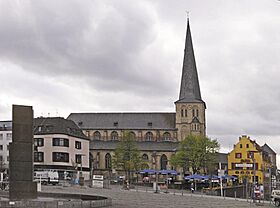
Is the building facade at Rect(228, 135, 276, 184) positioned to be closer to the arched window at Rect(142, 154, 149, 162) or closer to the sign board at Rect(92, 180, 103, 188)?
the arched window at Rect(142, 154, 149, 162)

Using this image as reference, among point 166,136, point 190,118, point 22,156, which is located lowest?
point 22,156

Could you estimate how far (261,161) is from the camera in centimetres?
12431

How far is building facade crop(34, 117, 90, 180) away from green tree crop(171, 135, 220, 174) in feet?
65.6

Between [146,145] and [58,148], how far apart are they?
143ft

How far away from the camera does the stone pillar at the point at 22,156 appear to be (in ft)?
114

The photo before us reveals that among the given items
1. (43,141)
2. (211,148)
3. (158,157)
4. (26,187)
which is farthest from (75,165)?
(26,187)

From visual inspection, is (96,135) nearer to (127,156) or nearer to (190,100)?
(190,100)

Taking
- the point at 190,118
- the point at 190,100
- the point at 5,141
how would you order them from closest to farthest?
the point at 5,141 < the point at 190,100 < the point at 190,118

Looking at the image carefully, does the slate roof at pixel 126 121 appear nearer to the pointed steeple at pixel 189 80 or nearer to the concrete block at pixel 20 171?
the pointed steeple at pixel 189 80

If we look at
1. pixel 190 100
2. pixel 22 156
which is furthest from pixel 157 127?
pixel 22 156

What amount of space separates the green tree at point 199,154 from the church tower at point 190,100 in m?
38.4

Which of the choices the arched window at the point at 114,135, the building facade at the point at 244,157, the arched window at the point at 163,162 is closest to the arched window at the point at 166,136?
the arched window at the point at 163,162

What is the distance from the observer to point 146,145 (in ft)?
512

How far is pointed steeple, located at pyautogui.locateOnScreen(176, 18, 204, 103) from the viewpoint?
497ft
